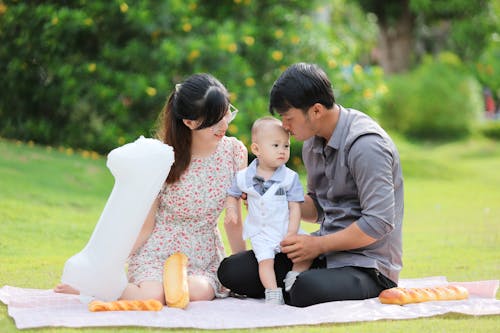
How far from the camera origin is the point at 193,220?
193 inches

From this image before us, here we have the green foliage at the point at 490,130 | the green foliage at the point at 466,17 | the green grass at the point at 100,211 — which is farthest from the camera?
the green foliage at the point at 466,17

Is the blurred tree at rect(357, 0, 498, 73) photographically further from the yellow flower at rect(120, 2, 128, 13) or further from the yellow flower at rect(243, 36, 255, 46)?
the yellow flower at rect(120, 2, 128, 13)

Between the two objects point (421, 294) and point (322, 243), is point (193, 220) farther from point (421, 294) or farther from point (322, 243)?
point (421, 294)

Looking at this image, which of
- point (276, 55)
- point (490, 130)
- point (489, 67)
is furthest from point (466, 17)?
point (276, 55)

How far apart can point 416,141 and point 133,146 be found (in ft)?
45.8

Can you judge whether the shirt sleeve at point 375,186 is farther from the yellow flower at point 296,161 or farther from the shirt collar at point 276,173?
A: the yellow flower at point 296,161

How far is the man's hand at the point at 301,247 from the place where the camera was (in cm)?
443

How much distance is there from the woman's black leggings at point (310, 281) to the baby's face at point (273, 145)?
50 cm

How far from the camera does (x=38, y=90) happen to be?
38.3ft

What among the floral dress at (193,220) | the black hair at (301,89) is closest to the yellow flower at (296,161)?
the floral dress at (193,220)

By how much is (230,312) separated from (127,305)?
478 mm

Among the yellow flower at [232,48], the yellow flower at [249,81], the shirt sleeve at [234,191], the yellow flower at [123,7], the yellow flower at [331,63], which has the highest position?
the yellow flower at [123,7]

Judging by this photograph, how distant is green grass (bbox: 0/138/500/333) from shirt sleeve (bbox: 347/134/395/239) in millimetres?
468

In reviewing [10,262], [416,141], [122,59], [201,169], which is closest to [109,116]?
[122,59]
